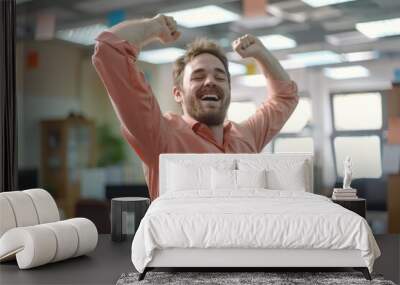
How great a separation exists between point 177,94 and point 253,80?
2.78 feet

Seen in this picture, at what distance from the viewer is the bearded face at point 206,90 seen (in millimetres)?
5285

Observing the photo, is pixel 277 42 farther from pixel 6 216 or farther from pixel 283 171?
pixel 6 216

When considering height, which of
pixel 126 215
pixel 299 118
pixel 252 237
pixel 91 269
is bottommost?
pixel 91 269

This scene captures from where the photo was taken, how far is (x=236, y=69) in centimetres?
585

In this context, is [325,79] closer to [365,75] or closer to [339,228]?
[365,75]

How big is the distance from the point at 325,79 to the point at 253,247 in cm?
290

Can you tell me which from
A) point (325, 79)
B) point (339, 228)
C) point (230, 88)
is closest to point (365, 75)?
point (325, 79)

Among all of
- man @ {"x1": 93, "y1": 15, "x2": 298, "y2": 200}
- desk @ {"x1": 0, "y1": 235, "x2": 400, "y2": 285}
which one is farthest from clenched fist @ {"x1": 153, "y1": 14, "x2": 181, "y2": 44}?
desk @ {"x1": 0, "y1": 235, "x2": 400, "y2": 285}

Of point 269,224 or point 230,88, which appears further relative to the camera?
point 230,88

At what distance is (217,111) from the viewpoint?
5332mm

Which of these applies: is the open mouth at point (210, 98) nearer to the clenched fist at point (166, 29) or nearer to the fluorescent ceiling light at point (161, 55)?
the clenched fist at point (166, 29)

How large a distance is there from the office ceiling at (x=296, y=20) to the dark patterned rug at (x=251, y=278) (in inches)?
112

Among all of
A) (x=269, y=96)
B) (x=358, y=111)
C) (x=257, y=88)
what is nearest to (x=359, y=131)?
(x=358, y=111)

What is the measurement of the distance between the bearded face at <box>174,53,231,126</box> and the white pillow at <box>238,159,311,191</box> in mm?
602
